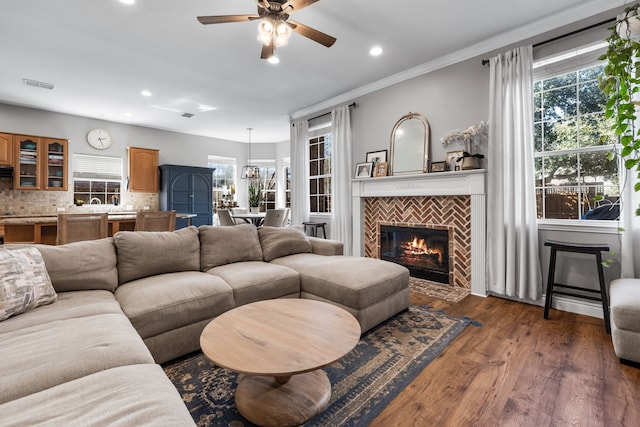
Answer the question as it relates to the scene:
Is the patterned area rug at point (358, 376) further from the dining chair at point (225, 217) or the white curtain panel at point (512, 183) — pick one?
the dining chair at point (225, 217)

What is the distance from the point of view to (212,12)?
2770 mm

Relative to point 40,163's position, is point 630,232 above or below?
below

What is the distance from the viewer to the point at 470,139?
337cm

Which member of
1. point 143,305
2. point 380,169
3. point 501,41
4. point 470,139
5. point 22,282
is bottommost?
point 143,305

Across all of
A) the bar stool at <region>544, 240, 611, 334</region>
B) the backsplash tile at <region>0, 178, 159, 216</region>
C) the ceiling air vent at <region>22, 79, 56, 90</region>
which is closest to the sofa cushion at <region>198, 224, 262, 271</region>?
the bar stool at <region>544, 240, 611, 334</region>

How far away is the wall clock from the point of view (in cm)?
593

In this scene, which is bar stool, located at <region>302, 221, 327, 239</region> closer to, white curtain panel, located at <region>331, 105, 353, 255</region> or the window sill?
white curtain panel, located at <region>331, 105, 353, 255</region>

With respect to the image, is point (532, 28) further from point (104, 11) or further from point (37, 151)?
point (37, 151)

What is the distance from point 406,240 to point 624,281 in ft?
7.39

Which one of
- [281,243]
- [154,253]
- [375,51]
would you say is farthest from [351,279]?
[375,51]

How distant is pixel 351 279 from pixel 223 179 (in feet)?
21.9

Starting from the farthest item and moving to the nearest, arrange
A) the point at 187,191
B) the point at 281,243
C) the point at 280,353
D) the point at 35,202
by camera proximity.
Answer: the point at 187,191
the point at 35,202
the point at 281,243
the point at 280,353

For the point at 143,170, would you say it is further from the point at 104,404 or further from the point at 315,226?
the point at 104,404

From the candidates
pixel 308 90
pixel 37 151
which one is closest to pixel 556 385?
pixel 308 90
